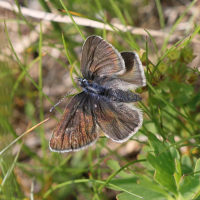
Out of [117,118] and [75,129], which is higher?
[75,129]

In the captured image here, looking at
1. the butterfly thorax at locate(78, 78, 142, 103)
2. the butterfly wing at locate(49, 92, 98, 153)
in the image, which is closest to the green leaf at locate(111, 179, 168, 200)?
the butterfly wing at locate(49, 92, 98, 153)

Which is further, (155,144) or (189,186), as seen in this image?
(155,144)

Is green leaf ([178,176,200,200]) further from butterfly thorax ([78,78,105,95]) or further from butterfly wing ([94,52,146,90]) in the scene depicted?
butterfly thorax ([78,78,105,95])

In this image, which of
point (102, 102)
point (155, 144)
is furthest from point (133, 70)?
point (155, 144)

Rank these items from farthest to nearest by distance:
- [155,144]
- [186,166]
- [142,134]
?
[142,134] < [186,166] < [155,144]

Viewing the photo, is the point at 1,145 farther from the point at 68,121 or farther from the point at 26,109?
the point at 26,109

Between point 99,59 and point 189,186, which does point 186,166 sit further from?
point 99,59

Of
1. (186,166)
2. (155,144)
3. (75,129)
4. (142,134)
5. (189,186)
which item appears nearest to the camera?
(189,186)
